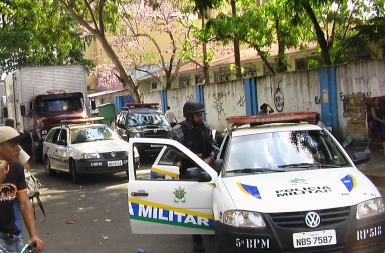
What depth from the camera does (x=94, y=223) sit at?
28.2 ft

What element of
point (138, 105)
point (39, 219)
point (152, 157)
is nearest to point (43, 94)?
point (138, 105)

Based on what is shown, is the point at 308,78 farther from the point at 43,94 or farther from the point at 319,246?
the point at 319,246

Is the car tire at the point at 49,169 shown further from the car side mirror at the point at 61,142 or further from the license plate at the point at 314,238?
the license plate at the point at 314,238

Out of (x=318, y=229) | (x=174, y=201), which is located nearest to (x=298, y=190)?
(x=318, y=229)

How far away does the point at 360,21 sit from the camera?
2031cm

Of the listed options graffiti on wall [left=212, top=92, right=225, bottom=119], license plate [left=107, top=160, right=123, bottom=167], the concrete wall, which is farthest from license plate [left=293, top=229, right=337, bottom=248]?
graffiti on wall [left=212, top=92, right=225, bottom=119]

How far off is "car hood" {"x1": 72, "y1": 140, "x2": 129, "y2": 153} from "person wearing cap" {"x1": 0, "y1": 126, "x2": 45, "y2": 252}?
918 centimetres

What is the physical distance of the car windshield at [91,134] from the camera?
13.9m

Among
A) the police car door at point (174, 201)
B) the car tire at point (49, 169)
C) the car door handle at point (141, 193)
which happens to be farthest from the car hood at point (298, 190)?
the car tire at point (49, 169)

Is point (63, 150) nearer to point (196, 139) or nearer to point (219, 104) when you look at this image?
point (196, 139)

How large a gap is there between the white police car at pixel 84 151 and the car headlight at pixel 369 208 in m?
7.53

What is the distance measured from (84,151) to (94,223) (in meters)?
4.51

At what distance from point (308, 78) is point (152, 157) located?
5853mm

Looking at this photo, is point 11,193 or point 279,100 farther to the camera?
point 279,100
